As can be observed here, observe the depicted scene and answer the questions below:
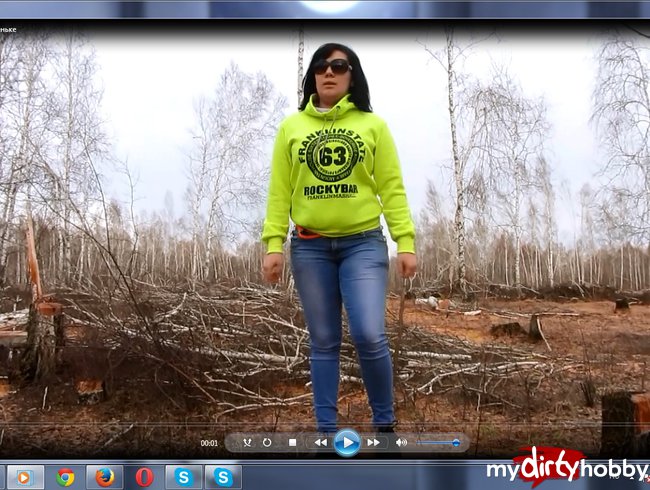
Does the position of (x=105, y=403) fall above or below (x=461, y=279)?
below

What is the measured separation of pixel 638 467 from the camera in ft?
6.91

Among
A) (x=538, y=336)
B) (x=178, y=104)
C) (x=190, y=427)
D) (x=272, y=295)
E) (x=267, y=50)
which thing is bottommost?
(x=190, y=427)

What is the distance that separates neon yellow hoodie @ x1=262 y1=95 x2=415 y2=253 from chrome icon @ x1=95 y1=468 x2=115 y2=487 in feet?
3.18

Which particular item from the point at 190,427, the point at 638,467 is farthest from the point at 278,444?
the point at 638,467

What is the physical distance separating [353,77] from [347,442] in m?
1.29

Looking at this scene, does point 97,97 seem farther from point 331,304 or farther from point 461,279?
point 461,279

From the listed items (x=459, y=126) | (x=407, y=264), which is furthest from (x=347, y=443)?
(x=459, y=126)

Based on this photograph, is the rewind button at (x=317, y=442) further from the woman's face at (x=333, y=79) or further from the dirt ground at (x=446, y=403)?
the woman's face at (x=333, y=79)

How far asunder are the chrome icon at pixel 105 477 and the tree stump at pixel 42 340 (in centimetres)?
40

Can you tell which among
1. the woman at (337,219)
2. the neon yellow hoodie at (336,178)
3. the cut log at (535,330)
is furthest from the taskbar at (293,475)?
the neon yellow hoodie at (336,178)

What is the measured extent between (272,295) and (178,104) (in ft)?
2.51

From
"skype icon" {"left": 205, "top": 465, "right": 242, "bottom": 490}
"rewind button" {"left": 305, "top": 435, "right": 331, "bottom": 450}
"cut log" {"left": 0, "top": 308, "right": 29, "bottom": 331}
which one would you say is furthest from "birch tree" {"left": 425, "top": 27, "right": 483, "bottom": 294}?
"cut log" {"left": 0, "top": 308, "right": 29, "bottom": 331}

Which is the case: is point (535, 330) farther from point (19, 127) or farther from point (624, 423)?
point (19, 127)

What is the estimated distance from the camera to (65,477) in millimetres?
2131
